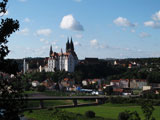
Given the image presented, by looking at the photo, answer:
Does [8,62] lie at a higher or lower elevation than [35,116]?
higher

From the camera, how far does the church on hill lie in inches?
4147

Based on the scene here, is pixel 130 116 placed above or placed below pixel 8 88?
below

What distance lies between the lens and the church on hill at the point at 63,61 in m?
105

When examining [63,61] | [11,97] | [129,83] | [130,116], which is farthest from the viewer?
[63,61]

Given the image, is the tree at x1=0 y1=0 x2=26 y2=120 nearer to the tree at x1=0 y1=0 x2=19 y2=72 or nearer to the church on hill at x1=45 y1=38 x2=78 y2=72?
the tree at x1=0 y1=0 x2=19 y2=72

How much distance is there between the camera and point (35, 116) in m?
42.7

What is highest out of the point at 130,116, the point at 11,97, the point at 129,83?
the point at 11,97

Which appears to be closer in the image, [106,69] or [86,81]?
[86,81]

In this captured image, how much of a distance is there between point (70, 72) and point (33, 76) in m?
12.8

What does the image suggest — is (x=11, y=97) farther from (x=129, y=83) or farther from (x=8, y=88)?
(x=129, y=83)

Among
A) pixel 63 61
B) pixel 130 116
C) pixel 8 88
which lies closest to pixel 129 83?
pixel 63 61

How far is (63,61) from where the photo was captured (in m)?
108

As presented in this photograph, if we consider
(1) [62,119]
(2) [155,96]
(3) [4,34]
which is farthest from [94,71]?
(3) [4,34]

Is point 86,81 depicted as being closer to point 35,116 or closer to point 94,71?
point 94,71
